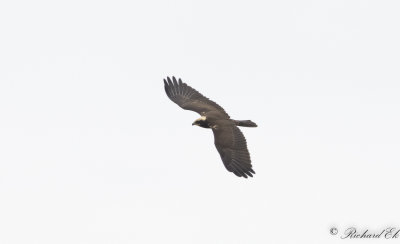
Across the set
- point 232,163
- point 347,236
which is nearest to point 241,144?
point 232,163

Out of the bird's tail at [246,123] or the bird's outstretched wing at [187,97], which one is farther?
the bird's outstretched wing at [187,97]

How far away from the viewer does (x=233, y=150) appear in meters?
31.0

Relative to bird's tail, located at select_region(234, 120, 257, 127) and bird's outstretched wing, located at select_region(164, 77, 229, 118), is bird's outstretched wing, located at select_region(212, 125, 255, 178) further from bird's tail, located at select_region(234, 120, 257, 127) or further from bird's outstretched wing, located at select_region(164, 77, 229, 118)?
bird's outstretched wing, located at select_region(164, 77, 229, 118)

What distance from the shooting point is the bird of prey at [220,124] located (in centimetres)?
3062

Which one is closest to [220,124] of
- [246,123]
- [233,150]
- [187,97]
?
[246,123]

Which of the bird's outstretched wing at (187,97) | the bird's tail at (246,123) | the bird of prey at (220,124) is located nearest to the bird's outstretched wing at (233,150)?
the bird of prey at (220,124)

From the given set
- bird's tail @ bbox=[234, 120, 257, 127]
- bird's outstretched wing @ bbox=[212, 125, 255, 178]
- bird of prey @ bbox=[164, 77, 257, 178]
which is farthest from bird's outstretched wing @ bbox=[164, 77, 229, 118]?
bird's outstretched wing @ bbox=[212, 125, 255, 178]

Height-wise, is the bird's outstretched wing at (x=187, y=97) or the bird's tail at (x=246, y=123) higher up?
the bird's outstretched wing at (x=187, y=97)

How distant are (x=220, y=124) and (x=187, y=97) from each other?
4.26 meters

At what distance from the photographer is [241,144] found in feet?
102

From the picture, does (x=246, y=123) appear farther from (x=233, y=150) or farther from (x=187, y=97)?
(x=187, y=97)

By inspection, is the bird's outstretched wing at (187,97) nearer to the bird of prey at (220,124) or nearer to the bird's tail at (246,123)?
the bird of prey at (220,124)

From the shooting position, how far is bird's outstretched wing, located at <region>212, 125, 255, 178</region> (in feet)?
99.8

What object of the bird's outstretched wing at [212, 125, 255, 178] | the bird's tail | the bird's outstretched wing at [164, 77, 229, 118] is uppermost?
the bird's outstretched wing at [164, 77, 229, 118]
